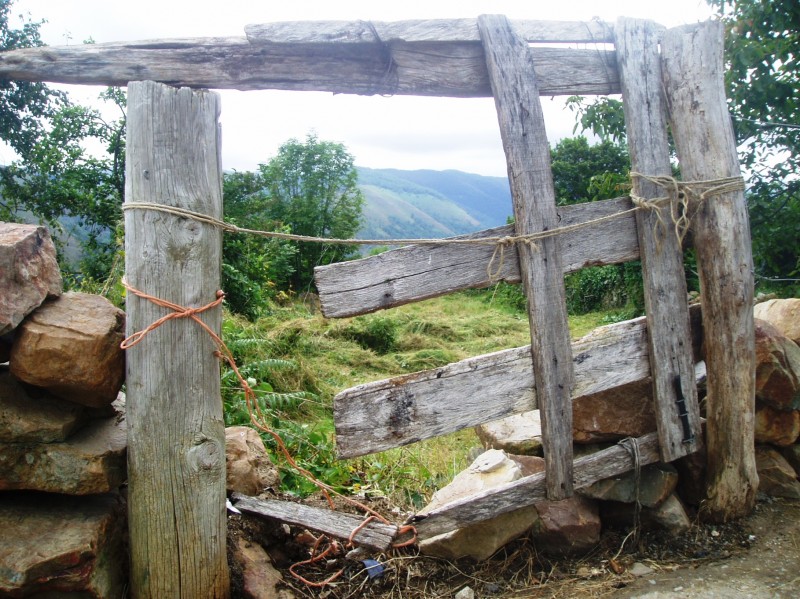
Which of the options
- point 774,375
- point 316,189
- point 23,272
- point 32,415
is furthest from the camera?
point 316,189

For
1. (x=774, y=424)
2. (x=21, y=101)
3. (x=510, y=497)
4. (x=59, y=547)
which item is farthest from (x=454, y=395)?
(x=21, y=101)

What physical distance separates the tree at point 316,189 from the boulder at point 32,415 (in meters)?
14.0

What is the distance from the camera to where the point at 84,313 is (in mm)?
2635

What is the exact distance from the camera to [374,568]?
3139mm

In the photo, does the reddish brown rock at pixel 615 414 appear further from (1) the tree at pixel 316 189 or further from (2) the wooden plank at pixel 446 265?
(1) the tree at pixel 316 189

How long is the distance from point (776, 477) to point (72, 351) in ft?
11.7

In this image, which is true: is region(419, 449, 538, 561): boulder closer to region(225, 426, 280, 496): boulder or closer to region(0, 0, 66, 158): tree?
region(225, 426, 280, 496): boulder

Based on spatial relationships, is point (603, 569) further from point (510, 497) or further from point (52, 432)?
point (52, 432)

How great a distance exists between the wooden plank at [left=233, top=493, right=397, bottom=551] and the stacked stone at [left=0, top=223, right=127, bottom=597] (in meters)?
0.64

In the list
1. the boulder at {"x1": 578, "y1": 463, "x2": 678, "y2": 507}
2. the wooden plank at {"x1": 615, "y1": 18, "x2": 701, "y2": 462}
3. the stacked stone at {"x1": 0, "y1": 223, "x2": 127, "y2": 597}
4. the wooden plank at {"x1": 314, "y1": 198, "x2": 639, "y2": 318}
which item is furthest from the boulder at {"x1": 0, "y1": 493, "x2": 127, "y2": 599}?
the wooden plank at {"x1": 615, "y1": 18, "x2": 701, "y2": 462}

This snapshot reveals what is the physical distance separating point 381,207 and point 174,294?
22950mm

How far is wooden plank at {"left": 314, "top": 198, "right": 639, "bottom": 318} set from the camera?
2857 mm

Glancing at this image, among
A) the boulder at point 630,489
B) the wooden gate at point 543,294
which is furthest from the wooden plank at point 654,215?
the boulder at point 630,489

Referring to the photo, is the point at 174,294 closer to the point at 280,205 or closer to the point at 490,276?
the point at 490,276
